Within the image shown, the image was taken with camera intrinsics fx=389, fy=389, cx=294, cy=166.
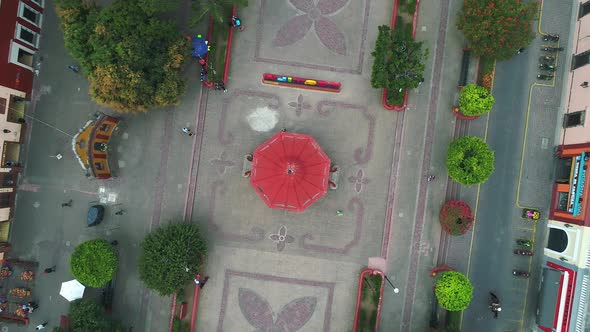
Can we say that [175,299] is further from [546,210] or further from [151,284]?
[546,210]

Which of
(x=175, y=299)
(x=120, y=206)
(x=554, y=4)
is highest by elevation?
(x=554, y=4)

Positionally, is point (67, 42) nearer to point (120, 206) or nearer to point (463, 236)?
point (120, 206)

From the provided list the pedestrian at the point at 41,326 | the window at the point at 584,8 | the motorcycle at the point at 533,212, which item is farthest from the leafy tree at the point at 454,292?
the pedestrian at the point at 41,326

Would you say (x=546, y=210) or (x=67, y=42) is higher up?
(x=67, y=42)

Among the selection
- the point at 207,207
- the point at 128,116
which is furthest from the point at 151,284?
the point at 128,116

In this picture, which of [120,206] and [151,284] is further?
[120,206]

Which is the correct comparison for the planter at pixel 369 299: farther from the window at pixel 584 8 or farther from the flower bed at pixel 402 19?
the window at pixel 584 8
